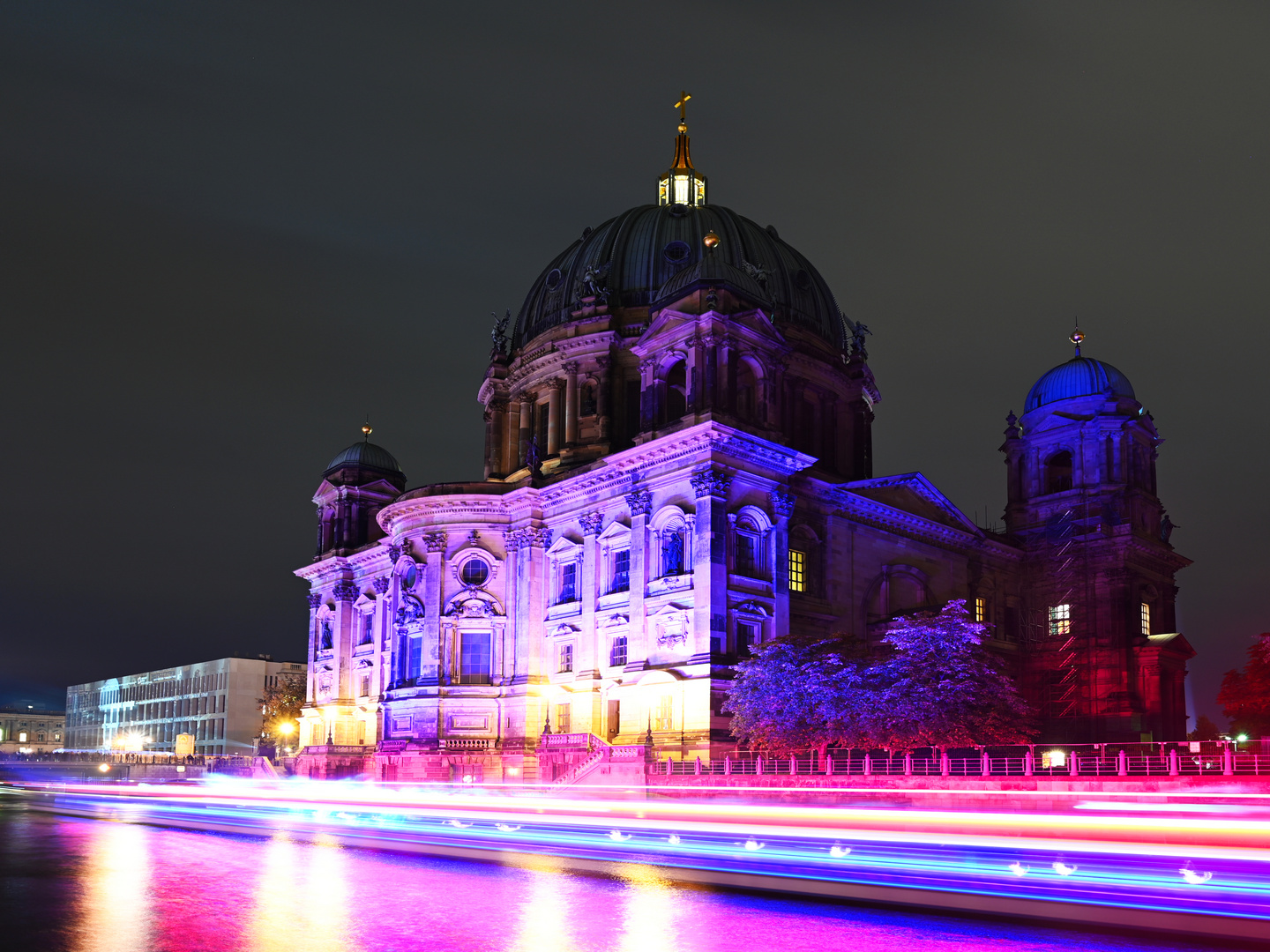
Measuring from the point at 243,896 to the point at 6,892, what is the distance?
13.0 feet

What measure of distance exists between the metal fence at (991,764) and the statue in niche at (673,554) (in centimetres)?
979

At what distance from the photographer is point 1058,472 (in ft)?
258

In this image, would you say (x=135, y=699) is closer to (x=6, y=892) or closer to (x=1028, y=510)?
(x=1028, y=510)

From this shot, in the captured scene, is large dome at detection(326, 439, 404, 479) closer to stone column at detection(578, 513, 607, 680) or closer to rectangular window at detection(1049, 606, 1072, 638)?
stone column at detection(578, 513, 607, 680)

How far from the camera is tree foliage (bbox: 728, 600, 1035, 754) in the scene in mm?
43531

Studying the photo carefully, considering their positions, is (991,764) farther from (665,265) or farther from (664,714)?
(665,265)

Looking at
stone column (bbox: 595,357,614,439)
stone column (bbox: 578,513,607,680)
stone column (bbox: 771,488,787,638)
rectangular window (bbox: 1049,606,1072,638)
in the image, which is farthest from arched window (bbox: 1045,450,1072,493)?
stone column (bbox: 578,513,607,680)

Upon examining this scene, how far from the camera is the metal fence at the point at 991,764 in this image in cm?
3647

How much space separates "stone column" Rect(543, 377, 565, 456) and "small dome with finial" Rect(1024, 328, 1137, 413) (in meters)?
32.8

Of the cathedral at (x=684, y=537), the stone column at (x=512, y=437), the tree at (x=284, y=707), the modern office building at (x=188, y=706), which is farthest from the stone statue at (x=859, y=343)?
the modern office building at (x=188, y=706)

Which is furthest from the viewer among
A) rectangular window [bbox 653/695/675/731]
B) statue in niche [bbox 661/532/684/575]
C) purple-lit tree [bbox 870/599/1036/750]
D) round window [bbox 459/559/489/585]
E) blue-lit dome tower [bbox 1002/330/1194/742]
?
blue-lit dome tower [bbox 1002/330/1194/742]

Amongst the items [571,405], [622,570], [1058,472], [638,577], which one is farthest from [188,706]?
[1058,472]

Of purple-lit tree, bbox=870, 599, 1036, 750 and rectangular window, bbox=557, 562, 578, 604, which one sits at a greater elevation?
rectangular window, bbox=557, 562, 578, 604

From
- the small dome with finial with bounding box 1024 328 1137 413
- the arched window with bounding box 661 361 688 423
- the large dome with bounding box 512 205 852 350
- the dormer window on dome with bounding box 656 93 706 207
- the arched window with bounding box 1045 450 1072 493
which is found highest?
the dormer window on dome with bounding box 656 93 706 207
